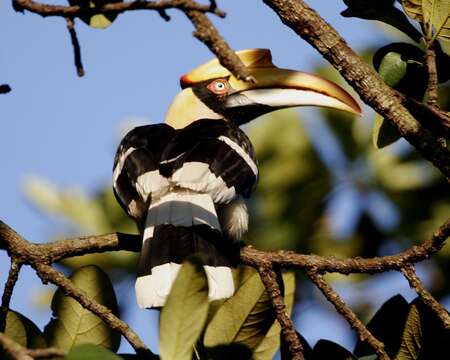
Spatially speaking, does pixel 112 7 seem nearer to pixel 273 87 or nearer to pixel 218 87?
pixel 273 87

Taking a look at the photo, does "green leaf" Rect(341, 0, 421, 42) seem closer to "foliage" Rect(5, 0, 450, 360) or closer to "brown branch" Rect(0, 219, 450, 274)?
"foliage" Rect(5, 0, 450, 360)

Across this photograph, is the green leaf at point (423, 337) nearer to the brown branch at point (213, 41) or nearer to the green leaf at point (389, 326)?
the green leaf at point (389, 326)

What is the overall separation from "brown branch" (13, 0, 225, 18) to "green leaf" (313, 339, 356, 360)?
2.61ft

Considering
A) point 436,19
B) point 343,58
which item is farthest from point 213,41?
point 436,19

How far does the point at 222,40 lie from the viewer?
1994mm

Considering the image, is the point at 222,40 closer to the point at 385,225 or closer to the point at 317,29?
the point at 317,29

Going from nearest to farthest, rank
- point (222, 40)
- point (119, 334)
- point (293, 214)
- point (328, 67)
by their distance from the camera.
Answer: point (222, 40) → point (119, 334) → point (293, 214) → point (328, 67)

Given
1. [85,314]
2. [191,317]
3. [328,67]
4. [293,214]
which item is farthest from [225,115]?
[191,317]

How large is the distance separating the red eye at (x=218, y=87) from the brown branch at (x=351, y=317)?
6.91 ft

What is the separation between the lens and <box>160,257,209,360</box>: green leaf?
170 cm

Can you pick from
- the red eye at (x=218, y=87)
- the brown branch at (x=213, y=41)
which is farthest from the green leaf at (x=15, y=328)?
the red eye at (x=218, y=87)

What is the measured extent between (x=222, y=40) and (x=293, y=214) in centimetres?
182

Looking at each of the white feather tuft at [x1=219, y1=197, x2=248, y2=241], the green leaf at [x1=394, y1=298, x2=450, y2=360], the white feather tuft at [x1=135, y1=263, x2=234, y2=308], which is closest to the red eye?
the white feather tuft at [x1=219, y1=197, x2=248, y2=241]

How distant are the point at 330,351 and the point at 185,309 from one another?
63 cm
